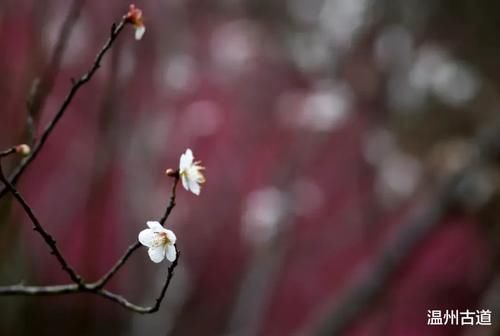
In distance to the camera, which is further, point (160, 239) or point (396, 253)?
point (396, 253)

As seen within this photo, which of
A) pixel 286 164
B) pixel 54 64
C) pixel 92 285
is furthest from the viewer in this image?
pixel 286 164

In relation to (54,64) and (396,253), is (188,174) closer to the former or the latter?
(54,64)

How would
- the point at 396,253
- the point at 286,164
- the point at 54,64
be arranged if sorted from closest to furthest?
the point at 54,64 < the point at 396,253 < the point at 286,164

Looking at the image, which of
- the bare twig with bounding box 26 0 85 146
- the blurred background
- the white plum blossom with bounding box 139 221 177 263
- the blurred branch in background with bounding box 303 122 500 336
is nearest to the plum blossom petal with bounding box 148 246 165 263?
the white plum blossom with bounding box 139 221 177 263

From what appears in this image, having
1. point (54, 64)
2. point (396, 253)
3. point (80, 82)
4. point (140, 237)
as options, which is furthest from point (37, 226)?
point (396, 253)

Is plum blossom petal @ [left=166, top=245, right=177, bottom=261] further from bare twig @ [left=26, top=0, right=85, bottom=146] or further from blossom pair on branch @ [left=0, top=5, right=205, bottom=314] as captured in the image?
bare twig @ [left=26, top=0, right=85, bottom=146]

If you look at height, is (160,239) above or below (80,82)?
below

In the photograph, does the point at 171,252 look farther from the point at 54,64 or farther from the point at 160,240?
the point at 54,64

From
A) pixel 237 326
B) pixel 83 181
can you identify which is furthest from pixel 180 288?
pixel 83 181

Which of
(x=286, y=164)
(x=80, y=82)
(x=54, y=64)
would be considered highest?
(x=286, y=164)

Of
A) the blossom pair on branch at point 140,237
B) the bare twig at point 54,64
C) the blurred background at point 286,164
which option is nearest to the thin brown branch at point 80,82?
the blossom pair on branch at point 140,237
